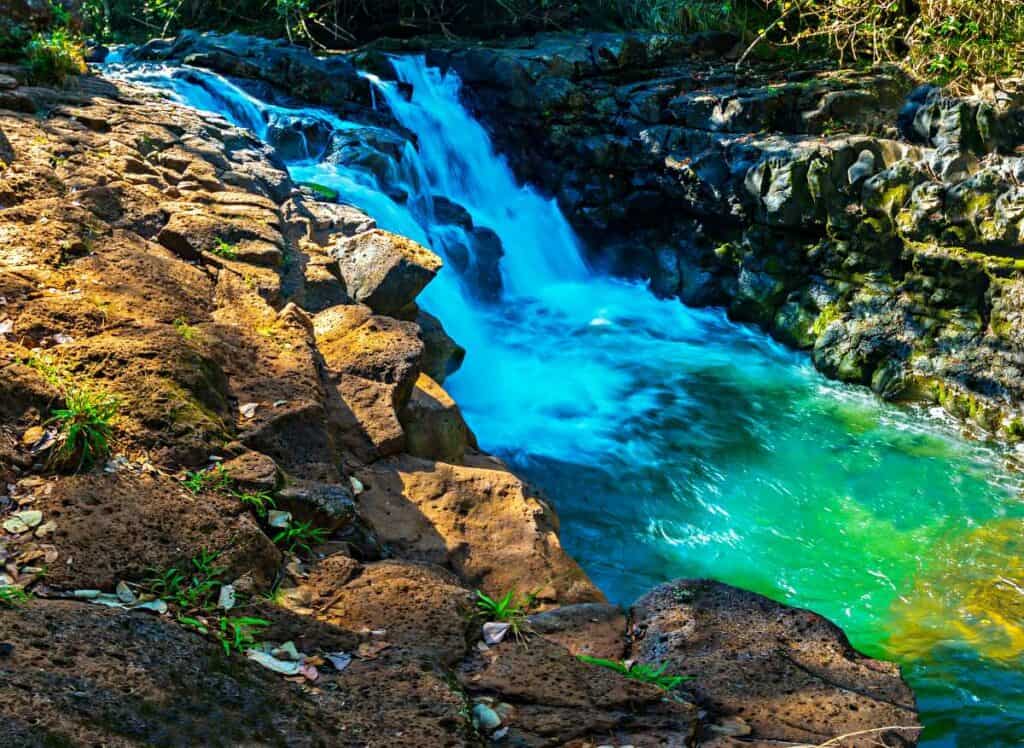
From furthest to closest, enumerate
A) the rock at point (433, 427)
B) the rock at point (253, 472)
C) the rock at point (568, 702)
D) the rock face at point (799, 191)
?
the rock face at point (799, 191) → the rock at point (433, 427) → the rock at point (253, 472) → the rock at point (568, 702)

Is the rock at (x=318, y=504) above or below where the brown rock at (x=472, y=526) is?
above

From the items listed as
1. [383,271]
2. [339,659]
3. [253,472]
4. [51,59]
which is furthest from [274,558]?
[51,59]

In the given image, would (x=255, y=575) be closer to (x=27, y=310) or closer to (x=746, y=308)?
(x=27, y=310)

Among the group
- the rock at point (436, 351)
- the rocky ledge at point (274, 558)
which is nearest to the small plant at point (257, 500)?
the rocky ledge at point (274, 558)

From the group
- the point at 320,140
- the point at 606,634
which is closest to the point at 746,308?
the point at 320,140

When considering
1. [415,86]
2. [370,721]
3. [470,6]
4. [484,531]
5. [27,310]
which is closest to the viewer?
[370,721]

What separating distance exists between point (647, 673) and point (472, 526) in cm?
152

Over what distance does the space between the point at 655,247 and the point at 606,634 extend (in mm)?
9764

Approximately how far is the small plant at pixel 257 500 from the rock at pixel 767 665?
1.45 metres

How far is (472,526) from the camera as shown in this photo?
400 cm

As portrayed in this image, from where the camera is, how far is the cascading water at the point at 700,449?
18.1 ft

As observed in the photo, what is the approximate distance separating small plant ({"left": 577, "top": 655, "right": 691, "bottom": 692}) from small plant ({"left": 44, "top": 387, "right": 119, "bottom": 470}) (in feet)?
6.00

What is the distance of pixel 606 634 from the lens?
3.00 meters

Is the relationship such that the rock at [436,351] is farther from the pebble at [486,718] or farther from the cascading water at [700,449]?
the pebble at [486,718]
